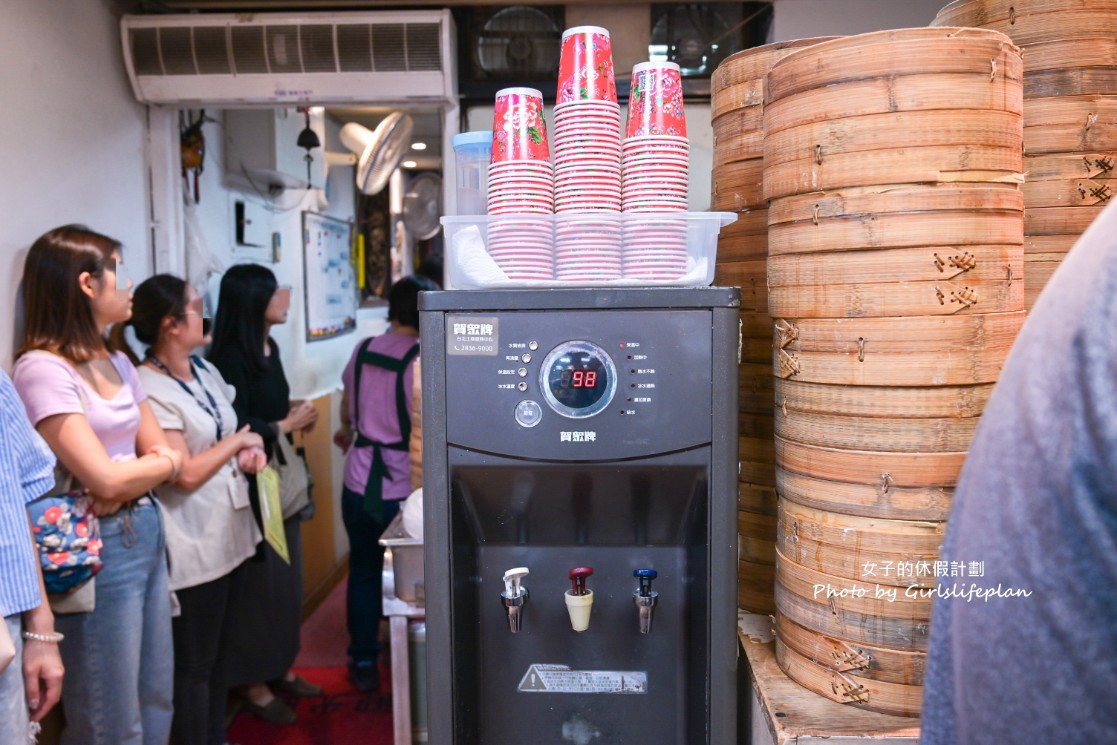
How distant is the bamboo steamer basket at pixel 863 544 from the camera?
3.30 feet

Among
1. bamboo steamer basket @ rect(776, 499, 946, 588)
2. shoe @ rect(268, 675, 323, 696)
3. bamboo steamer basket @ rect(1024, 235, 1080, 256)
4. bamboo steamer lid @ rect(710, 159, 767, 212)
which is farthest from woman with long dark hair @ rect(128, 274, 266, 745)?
bamboo steamer basket @ rect(1024, 235, 1080, 256)

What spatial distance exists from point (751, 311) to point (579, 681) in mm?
634

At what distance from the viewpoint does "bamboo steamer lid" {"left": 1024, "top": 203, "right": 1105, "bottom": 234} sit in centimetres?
117

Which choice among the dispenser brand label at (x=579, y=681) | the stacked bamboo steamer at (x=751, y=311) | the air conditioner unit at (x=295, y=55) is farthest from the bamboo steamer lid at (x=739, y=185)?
the air conditioner unit at (x=295, y=55)

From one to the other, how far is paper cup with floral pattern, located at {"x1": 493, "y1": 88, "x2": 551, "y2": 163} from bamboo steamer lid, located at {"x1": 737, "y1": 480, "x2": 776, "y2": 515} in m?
0.62

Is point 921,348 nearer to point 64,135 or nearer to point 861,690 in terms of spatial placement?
point 861,690

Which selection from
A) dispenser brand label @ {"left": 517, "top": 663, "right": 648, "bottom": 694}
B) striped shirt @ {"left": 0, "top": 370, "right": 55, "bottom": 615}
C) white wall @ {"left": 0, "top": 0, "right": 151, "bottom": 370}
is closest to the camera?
dispenser brand label @ {"left": 517, "top": 663, "right": 648, "bottom": 694}

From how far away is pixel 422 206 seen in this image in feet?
17.1

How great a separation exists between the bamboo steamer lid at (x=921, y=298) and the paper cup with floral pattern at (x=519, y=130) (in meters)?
0.44

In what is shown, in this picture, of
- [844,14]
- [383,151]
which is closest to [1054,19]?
[844,14]

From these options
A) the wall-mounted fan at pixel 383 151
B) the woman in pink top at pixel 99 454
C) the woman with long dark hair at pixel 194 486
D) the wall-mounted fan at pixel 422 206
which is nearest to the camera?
the woman in pink top at pixel 99 454

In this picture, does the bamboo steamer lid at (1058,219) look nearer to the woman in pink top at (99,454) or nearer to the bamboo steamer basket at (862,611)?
the bamboo steamer basket at (862,611)

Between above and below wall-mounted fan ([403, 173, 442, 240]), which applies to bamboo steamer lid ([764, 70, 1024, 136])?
Answer: below

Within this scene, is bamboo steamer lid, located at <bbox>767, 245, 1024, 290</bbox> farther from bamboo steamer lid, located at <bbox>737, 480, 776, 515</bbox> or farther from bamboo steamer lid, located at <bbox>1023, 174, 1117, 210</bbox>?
bamboo steamer lid, located at <bbox>737, 480, 776, 515</bbox>
